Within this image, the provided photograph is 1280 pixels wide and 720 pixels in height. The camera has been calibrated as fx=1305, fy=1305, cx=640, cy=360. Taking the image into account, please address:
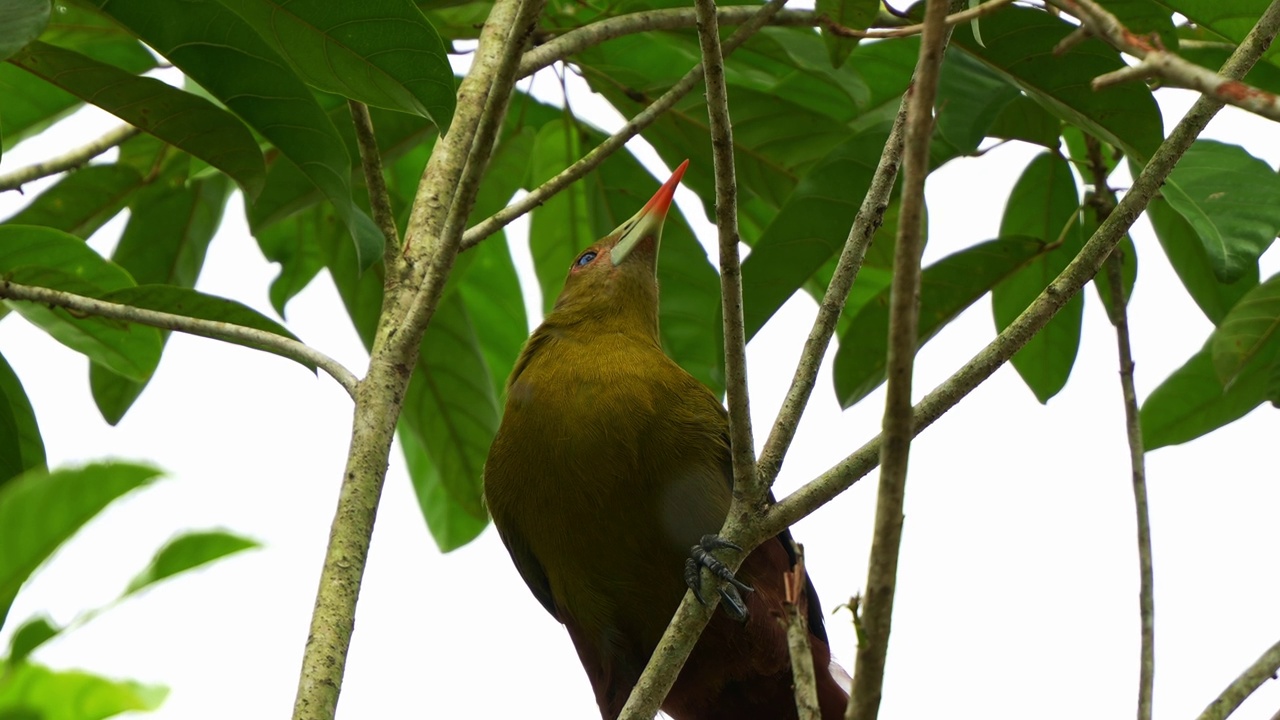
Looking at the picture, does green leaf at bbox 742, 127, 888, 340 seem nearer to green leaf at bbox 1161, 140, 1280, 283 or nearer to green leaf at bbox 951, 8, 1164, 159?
green leaf at bbox 951, 8, 1164, 159

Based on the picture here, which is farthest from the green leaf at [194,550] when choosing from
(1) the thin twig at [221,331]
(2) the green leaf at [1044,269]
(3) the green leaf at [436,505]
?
(3) the green leaf at [436,505]

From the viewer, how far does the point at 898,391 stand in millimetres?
1228

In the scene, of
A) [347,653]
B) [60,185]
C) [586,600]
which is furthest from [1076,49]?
[60,185]

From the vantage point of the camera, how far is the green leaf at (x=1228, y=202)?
2.32 meters

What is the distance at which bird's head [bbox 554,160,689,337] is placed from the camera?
3250mm

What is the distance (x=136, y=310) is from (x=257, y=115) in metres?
0.38

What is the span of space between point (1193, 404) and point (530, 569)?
160 cm

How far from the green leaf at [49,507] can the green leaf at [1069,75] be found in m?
2.05

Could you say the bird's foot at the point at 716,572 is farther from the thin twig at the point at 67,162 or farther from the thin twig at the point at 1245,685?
the thin twig at the point at 67,162

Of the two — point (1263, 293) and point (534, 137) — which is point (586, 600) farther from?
point (1263, 293)

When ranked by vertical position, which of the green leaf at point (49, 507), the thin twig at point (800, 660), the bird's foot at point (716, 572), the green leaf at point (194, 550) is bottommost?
the green leaf at point (194, 550)

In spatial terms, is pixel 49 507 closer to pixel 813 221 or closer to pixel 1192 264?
pixel 813 221

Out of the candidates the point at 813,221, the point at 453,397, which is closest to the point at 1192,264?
the point at 813,221

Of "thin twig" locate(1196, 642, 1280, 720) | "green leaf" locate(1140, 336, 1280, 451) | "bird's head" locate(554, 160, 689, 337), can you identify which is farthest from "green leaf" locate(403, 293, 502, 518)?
"thin twig" locate(1196, 642, 1280, 720)
